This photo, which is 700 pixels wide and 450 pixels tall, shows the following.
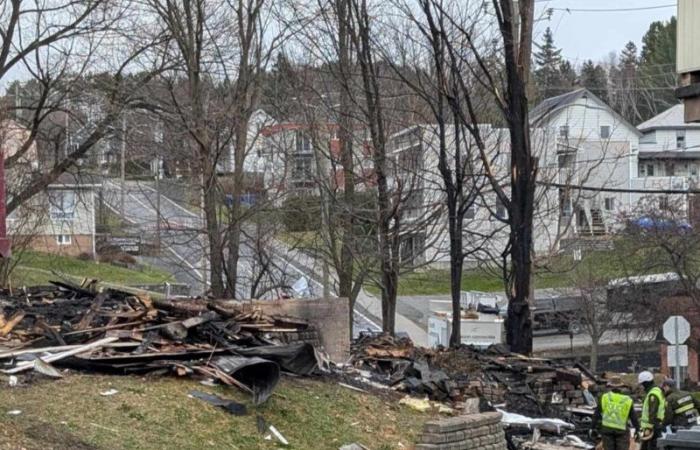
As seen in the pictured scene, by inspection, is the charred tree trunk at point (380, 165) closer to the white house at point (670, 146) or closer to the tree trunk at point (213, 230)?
the tree trunk at point (213, 230)

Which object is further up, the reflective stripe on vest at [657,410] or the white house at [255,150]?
the white house at [255,150]

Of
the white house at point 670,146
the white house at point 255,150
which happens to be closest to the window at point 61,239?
the white house at point 255,150

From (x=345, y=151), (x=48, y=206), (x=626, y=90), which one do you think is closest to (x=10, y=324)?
(x=345, y=151)

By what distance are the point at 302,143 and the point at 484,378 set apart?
13.1 m

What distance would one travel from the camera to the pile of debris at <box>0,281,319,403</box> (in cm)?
1141

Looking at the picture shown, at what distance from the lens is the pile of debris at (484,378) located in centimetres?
1427

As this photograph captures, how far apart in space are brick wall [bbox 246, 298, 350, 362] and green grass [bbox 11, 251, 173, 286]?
19.8 meters

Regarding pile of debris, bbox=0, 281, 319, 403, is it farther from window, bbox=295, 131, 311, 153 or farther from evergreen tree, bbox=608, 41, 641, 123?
evergreen tree, bbox=608, 41, 641, 123

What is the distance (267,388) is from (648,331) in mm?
28566

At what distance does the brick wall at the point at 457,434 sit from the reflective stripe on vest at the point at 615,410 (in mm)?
1956

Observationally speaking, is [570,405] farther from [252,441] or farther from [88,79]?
[88,79]

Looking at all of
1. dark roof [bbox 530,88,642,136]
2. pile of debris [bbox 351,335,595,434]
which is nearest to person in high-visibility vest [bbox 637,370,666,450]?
pile of debris [bbox 351,335,595,434]

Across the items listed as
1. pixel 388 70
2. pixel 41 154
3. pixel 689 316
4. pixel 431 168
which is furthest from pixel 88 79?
pixel 689 316

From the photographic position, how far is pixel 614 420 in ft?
42.7
